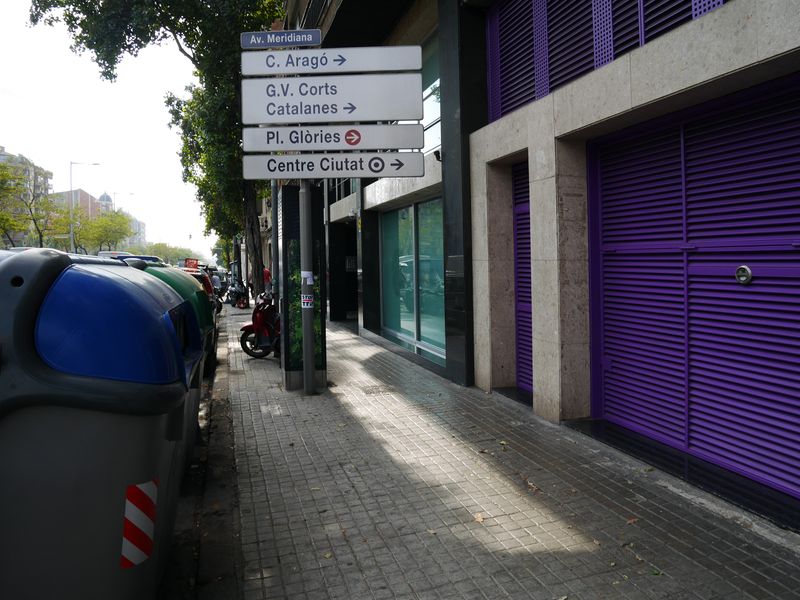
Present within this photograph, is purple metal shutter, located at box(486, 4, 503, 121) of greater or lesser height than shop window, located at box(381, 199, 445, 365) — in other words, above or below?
above

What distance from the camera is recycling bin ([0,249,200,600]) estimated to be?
2.33m

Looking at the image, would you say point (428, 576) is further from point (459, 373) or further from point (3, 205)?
point (3, 205)

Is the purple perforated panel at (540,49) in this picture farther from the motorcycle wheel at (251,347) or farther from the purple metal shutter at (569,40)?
the motorcycle wheel at (251,347)

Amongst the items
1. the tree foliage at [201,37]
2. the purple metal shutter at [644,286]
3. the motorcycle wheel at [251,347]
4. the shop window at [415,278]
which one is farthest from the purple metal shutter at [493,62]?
the tree foliage at [201,37]

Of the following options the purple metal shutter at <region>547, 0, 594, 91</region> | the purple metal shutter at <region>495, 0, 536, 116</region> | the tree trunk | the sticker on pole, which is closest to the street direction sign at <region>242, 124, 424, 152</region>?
the purple metal shutter at <region>495, 0, 536, 116</region>

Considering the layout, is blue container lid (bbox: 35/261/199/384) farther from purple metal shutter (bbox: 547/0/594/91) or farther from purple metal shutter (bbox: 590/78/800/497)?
purple metal shutter (bbox: 547/0/594/91)

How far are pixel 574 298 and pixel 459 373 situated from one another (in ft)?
9.01

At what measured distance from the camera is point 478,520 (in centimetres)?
422

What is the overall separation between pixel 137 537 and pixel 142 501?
155 mm

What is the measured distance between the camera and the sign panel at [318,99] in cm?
786

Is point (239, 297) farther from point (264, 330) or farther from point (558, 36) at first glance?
point (558, 36)

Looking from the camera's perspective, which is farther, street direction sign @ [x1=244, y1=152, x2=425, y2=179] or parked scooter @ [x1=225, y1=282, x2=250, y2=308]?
parked scooter @ [x1=225, y1=282, x2=250, y2=308]

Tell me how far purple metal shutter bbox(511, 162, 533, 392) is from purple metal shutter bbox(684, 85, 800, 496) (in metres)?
2.66

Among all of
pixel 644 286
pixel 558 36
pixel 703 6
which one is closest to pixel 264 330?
pixel 558 36
